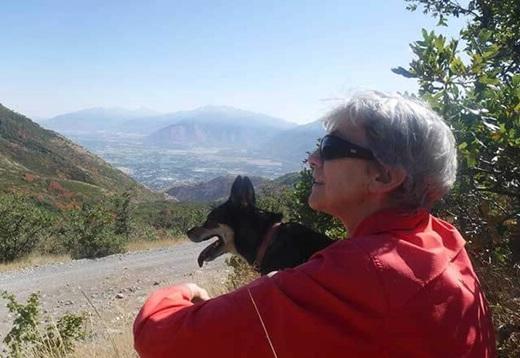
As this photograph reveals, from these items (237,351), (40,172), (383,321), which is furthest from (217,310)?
(40,172)

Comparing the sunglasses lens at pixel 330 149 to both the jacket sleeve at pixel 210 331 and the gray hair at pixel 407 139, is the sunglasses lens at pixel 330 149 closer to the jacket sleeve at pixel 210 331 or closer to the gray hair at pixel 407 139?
the gray hair at pixel 407 139

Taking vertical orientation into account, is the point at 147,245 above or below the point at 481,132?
below

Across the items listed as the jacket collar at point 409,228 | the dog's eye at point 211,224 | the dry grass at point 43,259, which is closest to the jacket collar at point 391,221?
the jacket collar at point 409,228

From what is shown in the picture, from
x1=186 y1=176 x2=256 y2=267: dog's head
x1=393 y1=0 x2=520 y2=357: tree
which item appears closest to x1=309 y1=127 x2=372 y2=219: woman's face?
x1=393 y1=0 x2=520 y2=357: tree

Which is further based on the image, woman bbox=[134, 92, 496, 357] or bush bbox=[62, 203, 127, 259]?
bush bbox=[62, 203, 127, 259]

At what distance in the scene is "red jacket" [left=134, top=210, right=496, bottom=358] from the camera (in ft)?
4.07

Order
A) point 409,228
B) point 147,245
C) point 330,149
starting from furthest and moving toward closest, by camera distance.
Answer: point 147,245, point 330,149, point 409,228

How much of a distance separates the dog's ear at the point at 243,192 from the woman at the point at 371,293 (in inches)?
92.3

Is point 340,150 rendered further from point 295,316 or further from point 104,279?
point 104,279

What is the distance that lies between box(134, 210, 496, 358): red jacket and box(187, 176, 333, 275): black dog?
1.71 meters

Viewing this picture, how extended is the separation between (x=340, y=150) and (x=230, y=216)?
8.60ft

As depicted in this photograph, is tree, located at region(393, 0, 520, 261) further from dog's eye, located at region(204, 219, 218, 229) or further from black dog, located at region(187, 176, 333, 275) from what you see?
dog's eye, located at region(204, 219, 218, 229)

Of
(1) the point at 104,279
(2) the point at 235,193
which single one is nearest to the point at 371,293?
(2) the point at 235,193

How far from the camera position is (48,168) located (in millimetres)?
83625
